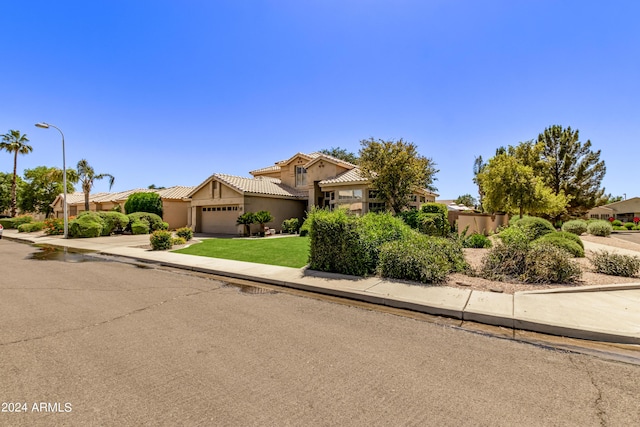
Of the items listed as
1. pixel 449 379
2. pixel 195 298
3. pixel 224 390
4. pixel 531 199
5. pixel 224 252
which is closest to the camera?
pixel 224 390

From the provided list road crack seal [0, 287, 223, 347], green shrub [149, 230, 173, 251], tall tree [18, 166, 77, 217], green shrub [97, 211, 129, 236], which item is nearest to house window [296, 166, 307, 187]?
green shrub [97, 211, 129, 236]

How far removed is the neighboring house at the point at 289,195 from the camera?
74.4 feet

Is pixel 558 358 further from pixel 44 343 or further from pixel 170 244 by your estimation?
pixel 170 244

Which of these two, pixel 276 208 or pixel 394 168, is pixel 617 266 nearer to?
pixel 394 168

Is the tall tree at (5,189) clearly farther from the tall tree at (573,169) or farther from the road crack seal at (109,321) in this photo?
the tall tree at (573,169)

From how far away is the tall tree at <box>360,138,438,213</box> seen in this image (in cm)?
1880

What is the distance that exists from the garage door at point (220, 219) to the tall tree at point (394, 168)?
1135 centimetres

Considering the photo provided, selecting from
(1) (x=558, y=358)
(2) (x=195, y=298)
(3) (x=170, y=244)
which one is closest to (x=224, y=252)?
(3) (x=170, y=244)

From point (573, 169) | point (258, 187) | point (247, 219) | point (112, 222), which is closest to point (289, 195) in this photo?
point (258, 187)

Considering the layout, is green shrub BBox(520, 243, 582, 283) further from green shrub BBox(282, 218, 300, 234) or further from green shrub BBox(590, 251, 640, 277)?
green shrub BBox(282, 218, 300, 234)

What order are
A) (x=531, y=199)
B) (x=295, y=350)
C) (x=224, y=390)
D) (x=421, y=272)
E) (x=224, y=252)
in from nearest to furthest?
(x=224, y=390) < (x=295, y=350) < (x=421, y=272) < (x=224, y=252) < (x=531, y=199)

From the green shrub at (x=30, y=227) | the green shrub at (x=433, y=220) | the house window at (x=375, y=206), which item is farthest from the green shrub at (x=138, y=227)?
the green shrub at (x=433, y=220)

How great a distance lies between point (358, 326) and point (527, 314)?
3095 mm

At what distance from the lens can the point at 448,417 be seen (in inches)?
112
